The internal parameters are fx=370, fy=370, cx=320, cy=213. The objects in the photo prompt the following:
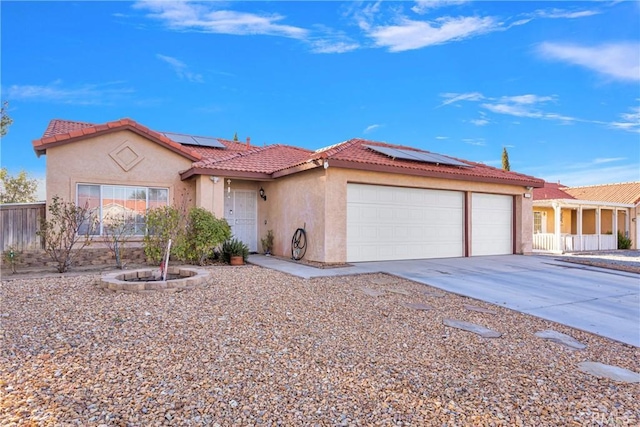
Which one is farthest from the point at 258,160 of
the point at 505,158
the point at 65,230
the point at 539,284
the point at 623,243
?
the point at 505,158

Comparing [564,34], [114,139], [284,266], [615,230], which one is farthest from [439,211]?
[615,230]

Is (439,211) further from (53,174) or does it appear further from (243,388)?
(53,174)

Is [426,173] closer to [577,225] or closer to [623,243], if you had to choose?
[577,225]

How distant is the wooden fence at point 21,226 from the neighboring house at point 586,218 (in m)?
20.4

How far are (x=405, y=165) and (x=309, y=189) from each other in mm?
3132

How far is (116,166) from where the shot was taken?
35.8 ft

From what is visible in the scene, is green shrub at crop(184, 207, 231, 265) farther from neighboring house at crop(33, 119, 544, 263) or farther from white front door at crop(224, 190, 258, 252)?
white front door at crop(224, 190, 258, 252)

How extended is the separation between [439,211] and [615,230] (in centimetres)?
1467

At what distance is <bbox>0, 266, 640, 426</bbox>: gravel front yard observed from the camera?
2795mm

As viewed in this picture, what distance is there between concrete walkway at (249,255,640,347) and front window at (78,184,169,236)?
3643 mm

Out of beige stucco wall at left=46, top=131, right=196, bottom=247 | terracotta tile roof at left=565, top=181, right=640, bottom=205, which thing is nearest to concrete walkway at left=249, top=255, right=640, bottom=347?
beige stucco wall at left=46, top=131, right=196, bottom=247

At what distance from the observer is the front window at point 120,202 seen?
10617 mm

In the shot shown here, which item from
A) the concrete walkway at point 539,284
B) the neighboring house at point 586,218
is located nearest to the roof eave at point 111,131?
the concrete walkway at point 539,284

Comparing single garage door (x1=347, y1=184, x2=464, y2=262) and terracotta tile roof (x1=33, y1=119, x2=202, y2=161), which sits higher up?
terracotta tile roof (x1=33, y1=119, x2=202, y2=161)
